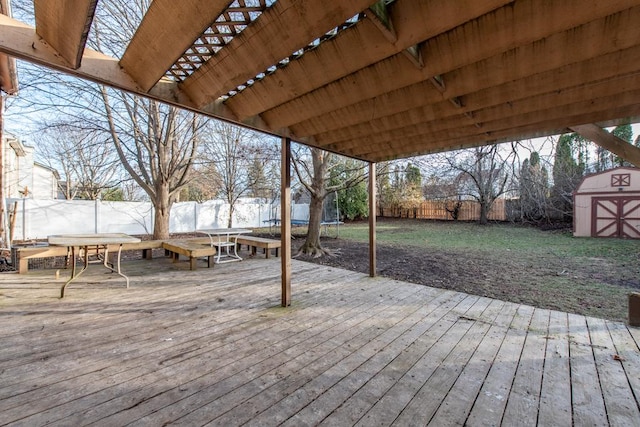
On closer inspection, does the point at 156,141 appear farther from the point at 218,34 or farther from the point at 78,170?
the point at 78,170

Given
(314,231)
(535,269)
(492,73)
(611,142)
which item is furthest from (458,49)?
(314,231)

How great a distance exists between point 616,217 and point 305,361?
12900 millimetres

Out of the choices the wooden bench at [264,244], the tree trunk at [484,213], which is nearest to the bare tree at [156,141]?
the wooden bench at [264,244]

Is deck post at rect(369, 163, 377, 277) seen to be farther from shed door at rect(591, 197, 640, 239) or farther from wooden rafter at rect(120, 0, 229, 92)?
shed door at rect(591, 197, 640, 239)

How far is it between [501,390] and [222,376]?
1.68 m

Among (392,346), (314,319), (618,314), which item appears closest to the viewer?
(392,346)

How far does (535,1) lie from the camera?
1.37m

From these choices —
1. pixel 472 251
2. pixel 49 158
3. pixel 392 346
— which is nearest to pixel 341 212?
pixel 472 251

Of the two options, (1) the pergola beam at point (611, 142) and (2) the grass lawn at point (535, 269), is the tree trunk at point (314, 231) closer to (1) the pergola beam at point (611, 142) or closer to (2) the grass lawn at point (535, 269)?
(2) the grass lawn at point (535, 269)

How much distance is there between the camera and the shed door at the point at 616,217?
9.59 meters

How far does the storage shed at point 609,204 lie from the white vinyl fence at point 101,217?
11.6m

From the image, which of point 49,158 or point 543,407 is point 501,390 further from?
point 49,158

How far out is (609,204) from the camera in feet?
32.8

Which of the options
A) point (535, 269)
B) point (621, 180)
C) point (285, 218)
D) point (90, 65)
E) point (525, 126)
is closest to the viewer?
point (90, 65)
